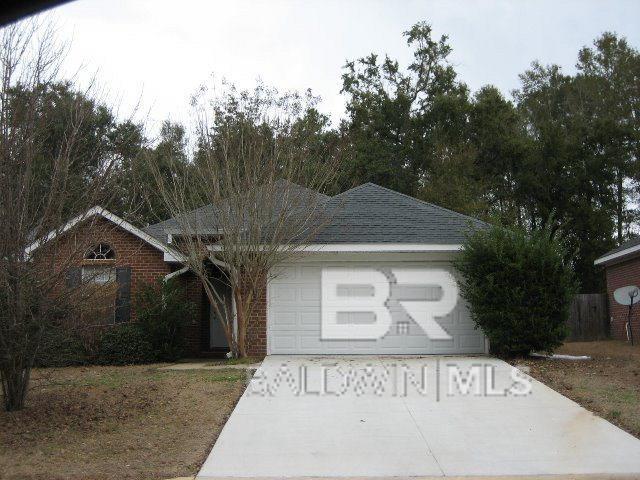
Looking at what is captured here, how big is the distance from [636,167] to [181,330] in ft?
84.3

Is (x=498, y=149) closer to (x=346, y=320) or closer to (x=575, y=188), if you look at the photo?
(x=575, y=188)

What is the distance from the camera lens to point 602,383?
1102 centimetres

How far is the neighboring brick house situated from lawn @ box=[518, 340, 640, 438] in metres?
6.15

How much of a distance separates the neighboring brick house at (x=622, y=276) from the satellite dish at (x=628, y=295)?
1.01 meters

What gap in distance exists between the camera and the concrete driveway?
7.04 meters

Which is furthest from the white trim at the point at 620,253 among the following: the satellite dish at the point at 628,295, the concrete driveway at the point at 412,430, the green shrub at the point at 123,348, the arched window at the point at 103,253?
the arched window at the point at 103,253

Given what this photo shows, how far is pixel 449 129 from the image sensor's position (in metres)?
33.7

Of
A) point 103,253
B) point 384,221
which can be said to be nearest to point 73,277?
point 103,253

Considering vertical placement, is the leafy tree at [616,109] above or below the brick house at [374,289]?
above

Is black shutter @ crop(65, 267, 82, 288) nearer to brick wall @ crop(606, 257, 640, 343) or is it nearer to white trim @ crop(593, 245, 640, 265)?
white trim @ crop(593, 245, 640, 265)

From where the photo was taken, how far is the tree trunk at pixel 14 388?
884 cm

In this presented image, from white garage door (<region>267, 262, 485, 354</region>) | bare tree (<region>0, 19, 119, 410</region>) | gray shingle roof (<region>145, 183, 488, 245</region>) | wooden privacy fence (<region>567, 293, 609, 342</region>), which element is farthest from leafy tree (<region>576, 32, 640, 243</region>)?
bare tree (<region>0, 19, 119, 410</region>)

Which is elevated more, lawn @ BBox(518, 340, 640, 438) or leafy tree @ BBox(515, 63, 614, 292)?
leafy tree @ BBox(515, 63, 614, 292)

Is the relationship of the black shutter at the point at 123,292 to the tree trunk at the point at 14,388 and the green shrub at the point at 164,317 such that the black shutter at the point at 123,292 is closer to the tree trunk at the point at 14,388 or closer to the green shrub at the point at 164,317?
the green shrub at the point at 164,317
